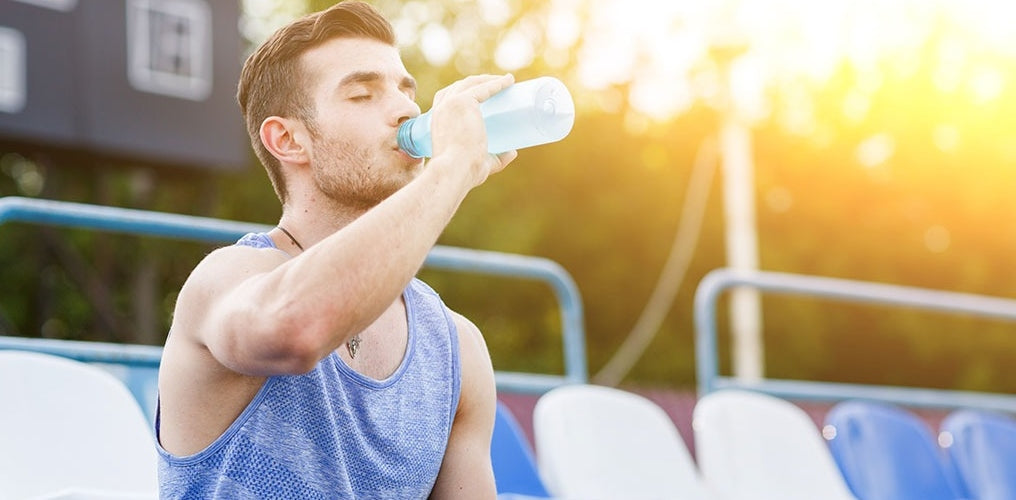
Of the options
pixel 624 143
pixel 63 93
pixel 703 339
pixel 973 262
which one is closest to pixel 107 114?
pixel 63 93

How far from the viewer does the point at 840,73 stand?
20.0 meters

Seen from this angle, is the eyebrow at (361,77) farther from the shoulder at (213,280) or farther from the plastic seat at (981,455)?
the plastic seat at (981,455)

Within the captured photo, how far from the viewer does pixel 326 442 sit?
5.82 ft

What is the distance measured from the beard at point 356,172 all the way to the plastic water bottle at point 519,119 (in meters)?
0.04

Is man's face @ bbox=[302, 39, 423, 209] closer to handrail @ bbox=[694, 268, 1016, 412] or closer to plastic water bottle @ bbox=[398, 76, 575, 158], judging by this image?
plastic water bottle @ bbox=[398, 76, 575, 158]

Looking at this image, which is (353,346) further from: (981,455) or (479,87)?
(981,455)

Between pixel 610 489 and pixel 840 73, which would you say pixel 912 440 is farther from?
pixel 840 73

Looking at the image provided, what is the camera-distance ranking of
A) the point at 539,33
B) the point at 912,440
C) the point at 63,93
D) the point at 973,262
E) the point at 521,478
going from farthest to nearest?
the point at 539,33, the point at 973,262, the point at 63,93, the point at 912,440, the point at 521,478

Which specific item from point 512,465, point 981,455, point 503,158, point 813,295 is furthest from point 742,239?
point 503,158

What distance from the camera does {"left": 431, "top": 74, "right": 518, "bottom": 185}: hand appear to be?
1737mm

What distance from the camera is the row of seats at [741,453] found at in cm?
328

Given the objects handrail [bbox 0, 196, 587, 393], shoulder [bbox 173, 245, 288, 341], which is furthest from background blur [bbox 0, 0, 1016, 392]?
shoulder [bbox 173, 245, 288, 341]

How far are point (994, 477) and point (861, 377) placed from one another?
662 inches

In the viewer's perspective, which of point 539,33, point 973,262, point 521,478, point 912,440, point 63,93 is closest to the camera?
point 521,478
